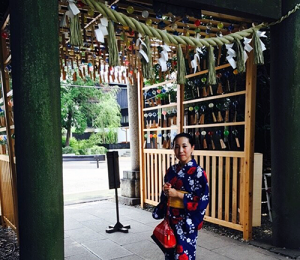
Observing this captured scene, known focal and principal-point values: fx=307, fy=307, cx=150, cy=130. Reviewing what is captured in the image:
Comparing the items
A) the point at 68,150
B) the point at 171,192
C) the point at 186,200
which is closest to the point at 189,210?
the point at 186,200

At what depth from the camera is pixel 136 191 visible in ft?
22.8

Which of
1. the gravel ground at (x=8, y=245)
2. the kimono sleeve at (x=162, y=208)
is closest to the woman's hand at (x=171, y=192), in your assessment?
the kimono sleeve at (x=162, y=208)

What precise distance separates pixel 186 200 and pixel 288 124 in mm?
2047

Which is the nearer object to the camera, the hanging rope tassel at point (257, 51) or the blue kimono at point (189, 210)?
the blue kimono at point (189, 210)

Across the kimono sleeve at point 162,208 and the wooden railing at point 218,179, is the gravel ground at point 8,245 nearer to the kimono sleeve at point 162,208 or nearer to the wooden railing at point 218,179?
the kimono sleeve at point 162,208

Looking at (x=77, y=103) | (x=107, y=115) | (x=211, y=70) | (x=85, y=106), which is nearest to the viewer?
(x=211, y=70)

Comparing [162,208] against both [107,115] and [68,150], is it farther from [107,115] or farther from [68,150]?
[107,115]

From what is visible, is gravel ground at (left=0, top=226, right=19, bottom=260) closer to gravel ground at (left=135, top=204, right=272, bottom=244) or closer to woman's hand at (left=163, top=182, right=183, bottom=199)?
woman's hand at (left=163, top=182, right=183, bottom=199)

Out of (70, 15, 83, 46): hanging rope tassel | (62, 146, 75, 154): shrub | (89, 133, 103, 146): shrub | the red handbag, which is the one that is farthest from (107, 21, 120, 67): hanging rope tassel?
(89, 133, 103, 146): shrub

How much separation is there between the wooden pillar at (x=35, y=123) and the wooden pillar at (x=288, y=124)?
288 centimetres

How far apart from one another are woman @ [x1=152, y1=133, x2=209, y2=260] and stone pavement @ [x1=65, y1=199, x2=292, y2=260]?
1380mm

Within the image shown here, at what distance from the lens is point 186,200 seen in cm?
260

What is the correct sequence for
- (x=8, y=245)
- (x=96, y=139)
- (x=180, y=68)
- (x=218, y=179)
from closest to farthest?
(x=180, y=68), (x=8, y=245), (x=218, y=179), (x=96, y=139)

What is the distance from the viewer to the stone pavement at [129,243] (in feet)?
12.9
